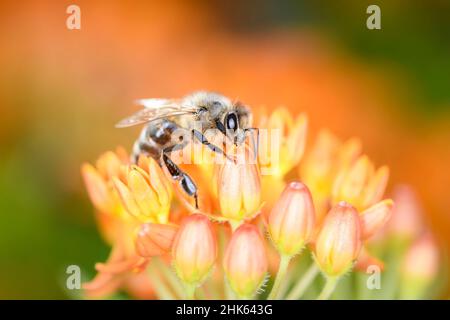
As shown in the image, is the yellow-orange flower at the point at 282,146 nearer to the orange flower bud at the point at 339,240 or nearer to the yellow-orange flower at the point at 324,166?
the yellow-orange flower at the point at 324,166

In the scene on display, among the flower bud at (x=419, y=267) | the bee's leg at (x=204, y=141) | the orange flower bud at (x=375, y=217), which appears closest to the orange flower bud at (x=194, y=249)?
the bee's leg at (x=204, y=141)

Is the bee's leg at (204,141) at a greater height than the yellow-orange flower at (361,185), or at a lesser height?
greater

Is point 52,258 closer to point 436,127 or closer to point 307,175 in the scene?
point 307,175

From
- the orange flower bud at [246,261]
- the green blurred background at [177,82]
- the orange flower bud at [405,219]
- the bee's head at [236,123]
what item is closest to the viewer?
the orange flower bud at [246,261]

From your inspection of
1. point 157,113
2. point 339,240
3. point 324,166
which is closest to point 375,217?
point 339,240

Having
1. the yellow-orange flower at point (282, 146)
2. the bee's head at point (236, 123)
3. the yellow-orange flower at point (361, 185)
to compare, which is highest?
the bee's head at point (236, 123)

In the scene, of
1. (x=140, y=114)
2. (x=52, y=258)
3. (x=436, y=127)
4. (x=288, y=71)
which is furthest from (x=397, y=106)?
(x=140, y=114)
